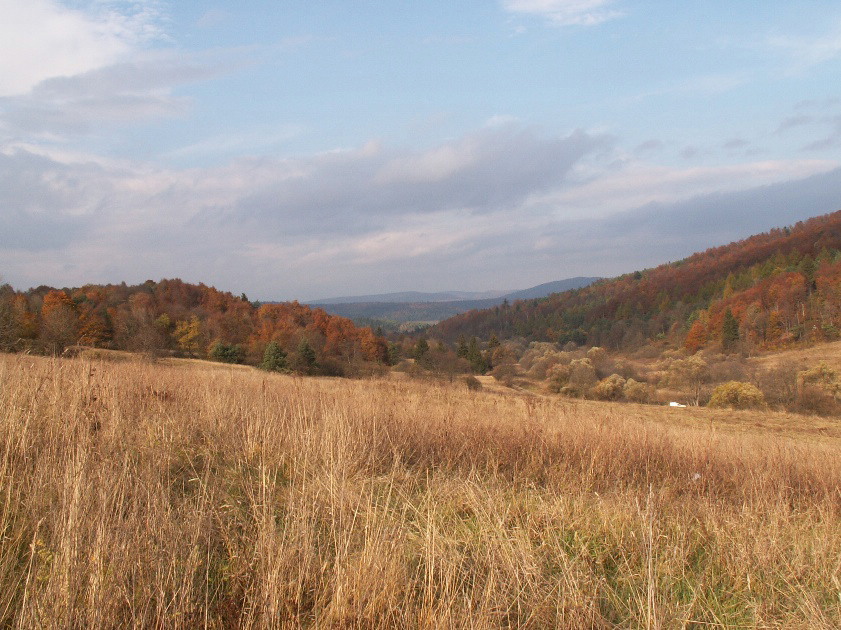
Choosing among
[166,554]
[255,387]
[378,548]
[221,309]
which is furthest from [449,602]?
[221,309]

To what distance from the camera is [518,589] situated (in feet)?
8.20

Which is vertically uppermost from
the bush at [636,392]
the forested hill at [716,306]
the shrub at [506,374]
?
the forested hill at [716,306]

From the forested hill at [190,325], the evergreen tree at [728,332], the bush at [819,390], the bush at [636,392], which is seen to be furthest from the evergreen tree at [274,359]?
the evergreen tree at [728,332]

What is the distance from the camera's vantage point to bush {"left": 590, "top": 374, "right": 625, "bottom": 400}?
148 feet

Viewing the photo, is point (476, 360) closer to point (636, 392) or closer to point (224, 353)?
point (636, 392)

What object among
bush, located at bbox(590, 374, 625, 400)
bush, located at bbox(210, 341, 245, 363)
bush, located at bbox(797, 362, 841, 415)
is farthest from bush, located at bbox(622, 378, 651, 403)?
bush, located at bbox(210, 341, 245, 363)

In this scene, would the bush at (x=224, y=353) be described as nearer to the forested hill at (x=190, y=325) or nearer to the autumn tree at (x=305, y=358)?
the forested hill at (x=190, y=325)

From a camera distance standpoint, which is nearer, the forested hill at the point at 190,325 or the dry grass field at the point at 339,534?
the dry grass field at the point at 339,534

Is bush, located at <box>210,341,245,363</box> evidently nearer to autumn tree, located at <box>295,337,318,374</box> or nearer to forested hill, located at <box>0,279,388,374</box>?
forested hill, located at <box>0,279,388,374</box>

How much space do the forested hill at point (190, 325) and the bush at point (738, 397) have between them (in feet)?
99.0

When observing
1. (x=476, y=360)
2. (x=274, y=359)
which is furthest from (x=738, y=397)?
(x=476, y=360)

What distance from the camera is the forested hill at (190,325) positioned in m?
32.4

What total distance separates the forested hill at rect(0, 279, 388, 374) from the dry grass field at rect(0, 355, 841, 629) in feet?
66.2

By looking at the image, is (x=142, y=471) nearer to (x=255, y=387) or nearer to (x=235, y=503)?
(x=235, y=503)
